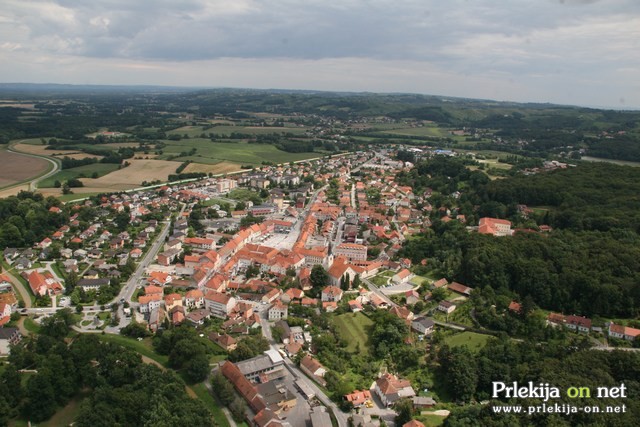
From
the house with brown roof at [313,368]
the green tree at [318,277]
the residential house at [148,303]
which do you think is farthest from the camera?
the green tree at [318,277]

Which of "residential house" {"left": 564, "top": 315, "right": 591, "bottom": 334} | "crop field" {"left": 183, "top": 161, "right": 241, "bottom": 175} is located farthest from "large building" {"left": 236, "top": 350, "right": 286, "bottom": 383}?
"crop field" {"left": 183, "top": 161, "right": 241, "bottom": 175}

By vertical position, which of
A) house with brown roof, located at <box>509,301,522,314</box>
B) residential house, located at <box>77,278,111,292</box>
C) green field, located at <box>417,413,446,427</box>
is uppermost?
house with brown roof, located at <box>509,301,522,314</box>

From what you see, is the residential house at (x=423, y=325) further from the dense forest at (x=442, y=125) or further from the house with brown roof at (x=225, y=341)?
the dense forest at (x=442, y=125)

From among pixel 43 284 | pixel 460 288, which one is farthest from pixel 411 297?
pixel 43 284

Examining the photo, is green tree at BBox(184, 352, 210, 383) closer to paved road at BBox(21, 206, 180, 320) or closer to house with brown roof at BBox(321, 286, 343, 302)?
paved road at BBox(21, 206, 180, 320)

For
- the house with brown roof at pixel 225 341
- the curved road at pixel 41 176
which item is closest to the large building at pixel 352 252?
the house with brown roof at pixel 225 341

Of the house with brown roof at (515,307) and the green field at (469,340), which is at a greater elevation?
the house with brown roof at (515,307)

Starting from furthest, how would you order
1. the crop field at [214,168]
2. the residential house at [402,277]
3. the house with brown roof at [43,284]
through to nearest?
the crop field at [214,168]
the residential house at [402,277]
the house with brown roof at [43,284]
